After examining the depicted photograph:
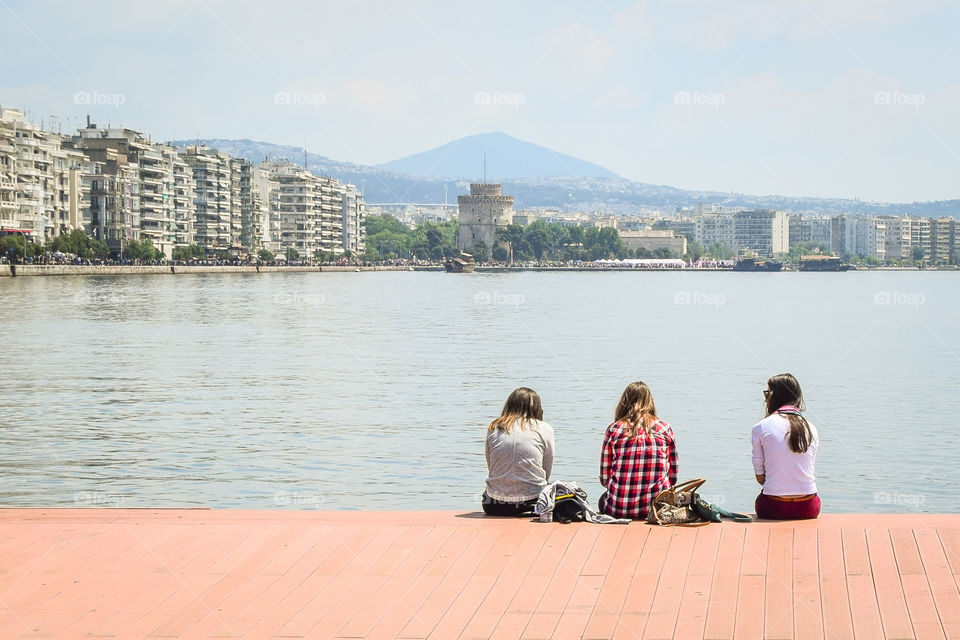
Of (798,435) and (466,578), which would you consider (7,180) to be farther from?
(466,578)

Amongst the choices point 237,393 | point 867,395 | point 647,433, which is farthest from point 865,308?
point 647,433

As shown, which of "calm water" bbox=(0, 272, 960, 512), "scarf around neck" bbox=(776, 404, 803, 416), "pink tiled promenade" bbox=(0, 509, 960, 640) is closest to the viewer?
"pink tiled promenade" bbox=(0, 509, 960, 640)

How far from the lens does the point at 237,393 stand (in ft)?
78.5

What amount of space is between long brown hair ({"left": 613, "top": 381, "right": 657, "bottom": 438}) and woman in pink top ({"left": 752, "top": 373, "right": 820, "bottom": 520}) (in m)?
0.69

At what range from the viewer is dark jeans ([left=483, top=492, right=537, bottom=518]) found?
28.9 ft

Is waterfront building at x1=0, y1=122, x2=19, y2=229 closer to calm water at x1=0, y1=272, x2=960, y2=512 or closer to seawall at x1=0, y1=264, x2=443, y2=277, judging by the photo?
seawall at x1=0, y1=264, x2=443, y2=277

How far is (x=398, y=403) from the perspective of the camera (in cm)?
2267

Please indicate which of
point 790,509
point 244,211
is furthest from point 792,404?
point 244,211

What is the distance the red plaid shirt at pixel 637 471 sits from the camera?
8.63 metres

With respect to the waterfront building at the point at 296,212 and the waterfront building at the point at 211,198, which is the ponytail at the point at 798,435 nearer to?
the waterfront building at the point at 211,198

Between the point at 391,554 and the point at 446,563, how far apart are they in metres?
0.37

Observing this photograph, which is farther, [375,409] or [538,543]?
[375,409]

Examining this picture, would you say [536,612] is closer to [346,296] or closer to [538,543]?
[538,543]

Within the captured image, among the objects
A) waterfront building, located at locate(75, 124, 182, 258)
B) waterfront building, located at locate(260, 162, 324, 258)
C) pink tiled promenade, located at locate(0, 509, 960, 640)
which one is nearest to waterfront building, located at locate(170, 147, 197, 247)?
waterfront building, located at locate(75, 124, 182, 258)
